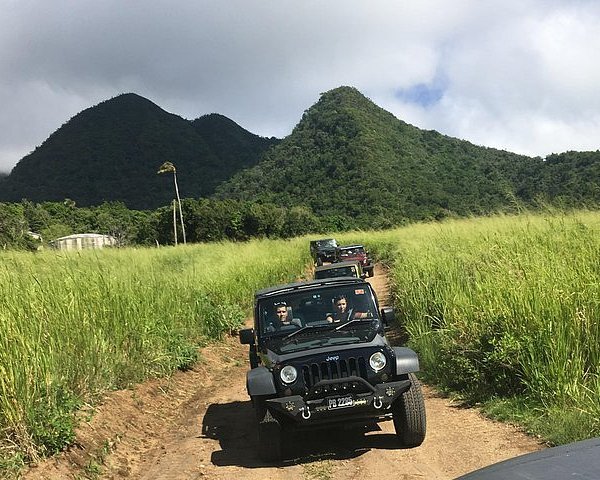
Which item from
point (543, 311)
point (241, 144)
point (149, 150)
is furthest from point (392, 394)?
point (241, 144)

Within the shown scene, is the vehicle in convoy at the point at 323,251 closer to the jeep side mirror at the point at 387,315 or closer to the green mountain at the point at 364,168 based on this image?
the jeep side mirror at the point at 387,315

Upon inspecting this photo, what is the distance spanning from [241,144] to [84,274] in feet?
401

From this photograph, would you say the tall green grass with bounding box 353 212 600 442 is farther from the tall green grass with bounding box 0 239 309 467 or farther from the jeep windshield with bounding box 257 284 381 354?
the tall green grass with bounding box 0 239 309 467

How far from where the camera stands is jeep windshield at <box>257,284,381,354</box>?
6.22m

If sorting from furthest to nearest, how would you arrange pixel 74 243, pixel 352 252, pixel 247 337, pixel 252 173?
pixel 252 173
pixel 352 252
pixel 74 243
pixel 247 337

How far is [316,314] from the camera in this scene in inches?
254

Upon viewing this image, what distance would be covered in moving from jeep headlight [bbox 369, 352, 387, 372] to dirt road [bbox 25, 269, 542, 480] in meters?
0.82

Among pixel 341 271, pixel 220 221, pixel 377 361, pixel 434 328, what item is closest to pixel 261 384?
pixel 377 361

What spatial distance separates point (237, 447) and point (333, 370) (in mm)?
1666

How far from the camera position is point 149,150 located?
108 metres

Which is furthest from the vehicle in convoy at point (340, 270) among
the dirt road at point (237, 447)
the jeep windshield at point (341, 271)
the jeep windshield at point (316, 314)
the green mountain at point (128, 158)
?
the green mountain at point (128, 158)

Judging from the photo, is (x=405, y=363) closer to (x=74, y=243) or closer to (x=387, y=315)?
(x=387, y=315)

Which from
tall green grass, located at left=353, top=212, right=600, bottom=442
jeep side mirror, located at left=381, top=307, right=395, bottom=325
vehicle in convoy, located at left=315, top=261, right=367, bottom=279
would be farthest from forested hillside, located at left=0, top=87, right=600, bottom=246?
jeep side mirror, located at left=381, top=307, right=395, bottom=325

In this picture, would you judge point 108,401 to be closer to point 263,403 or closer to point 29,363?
point 29,363
